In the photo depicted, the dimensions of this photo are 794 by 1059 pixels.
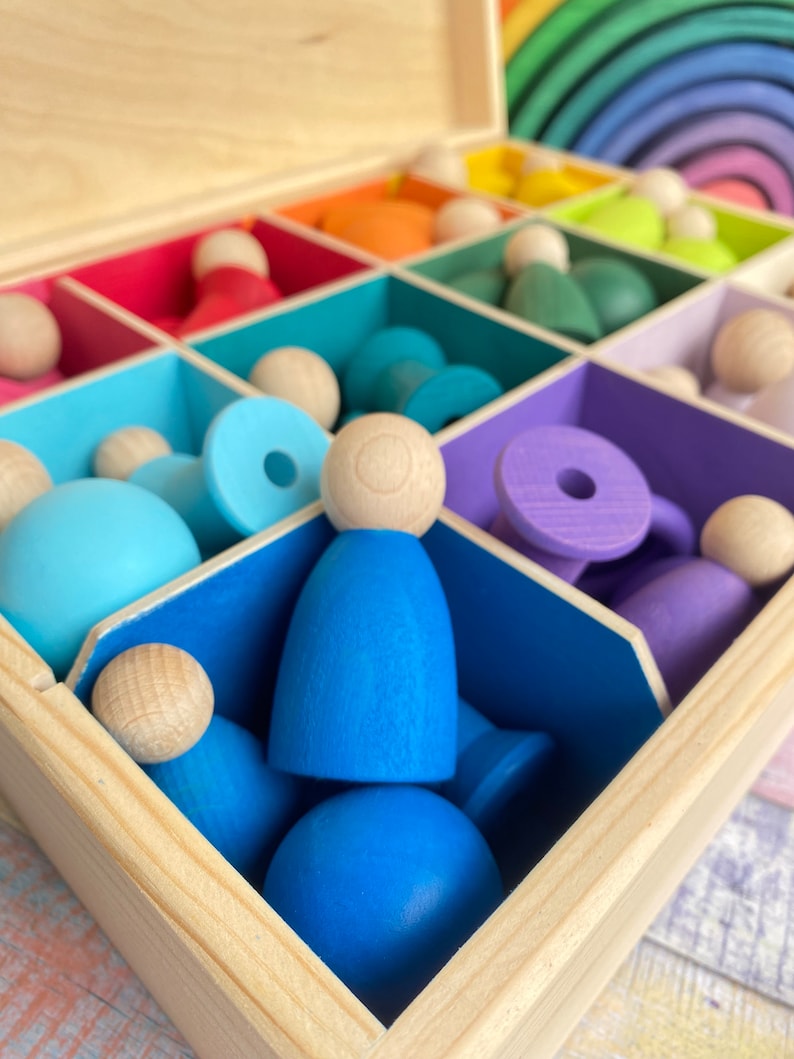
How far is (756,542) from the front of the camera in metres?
0.58

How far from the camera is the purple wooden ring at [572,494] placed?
0.55 metres

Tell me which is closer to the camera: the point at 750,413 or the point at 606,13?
the point at 750,413

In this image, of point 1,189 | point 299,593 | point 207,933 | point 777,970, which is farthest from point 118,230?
point 777,970

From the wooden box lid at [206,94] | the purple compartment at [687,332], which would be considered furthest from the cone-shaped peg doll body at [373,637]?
the wooden box lid at [206,94]

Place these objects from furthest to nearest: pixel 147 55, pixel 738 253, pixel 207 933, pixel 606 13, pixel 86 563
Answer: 1. pixel 606 13
2. pixel 738 253
3. pixel 147 55
4. pixel 86 563
5. pixel 207 933

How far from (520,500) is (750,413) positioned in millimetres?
341

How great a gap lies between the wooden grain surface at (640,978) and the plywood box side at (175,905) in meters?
0.06

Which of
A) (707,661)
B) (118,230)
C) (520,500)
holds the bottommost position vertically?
(707,661)

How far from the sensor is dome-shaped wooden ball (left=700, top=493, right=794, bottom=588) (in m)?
0.57

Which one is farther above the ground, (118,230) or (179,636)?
(118,230)

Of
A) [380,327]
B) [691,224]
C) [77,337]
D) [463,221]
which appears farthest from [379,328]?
[691,224]

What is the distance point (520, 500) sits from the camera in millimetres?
560

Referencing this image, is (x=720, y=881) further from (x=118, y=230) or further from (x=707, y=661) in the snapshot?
(x=118, y=230)

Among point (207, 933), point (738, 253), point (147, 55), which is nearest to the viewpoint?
point (207, 933)
